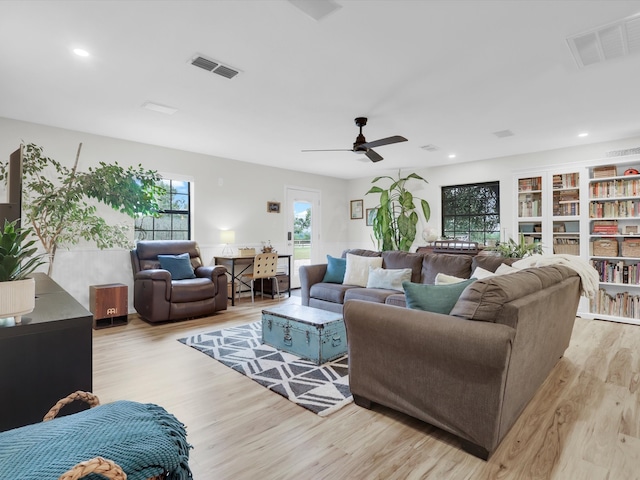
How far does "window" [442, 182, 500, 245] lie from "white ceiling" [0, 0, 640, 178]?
1.40 metres

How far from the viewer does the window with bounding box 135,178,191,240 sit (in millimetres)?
4992

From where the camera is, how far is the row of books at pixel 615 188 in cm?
442

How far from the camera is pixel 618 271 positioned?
452cm

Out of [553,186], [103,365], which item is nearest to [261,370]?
[103,365]

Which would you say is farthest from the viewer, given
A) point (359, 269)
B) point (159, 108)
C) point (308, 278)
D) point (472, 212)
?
point (472, 212)

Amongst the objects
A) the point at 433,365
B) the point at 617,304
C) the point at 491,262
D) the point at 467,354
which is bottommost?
the point at 617,304

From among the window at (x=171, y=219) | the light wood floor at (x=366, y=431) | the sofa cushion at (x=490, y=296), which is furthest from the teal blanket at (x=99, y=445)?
the window at (x=171, y=219)

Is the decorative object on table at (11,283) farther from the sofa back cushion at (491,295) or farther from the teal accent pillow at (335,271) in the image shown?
the teal accent pillow at (335,271)

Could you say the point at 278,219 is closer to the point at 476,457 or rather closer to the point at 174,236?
the point at 174,236

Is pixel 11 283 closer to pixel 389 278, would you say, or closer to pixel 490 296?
pixel 490 296

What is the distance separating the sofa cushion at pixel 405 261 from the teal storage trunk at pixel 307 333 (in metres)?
1.39

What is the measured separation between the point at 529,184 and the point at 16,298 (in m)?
6.07

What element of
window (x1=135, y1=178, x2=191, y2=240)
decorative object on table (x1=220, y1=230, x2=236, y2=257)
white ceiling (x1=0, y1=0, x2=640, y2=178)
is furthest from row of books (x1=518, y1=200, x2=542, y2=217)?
window (x1=135, y1=178, x2=191, y2=240)

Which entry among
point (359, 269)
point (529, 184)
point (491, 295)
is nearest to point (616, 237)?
point (529, 184)
